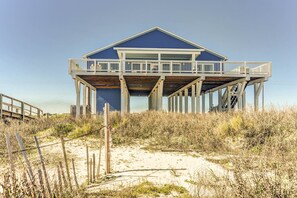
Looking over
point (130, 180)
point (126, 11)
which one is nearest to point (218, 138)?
point (130, 180)

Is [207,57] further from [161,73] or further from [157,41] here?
[161,73]

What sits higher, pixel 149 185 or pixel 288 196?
pixel 288 196

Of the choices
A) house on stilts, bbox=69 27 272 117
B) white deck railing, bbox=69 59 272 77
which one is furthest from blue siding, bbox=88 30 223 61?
white deck railing, bbox=69 59 272 77

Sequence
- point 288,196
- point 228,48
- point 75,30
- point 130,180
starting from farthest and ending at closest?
point 228,48 → point 75,30 → point 130,180 → point 288,196

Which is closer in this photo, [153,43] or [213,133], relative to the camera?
[213,133]

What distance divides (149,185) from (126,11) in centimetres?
1693

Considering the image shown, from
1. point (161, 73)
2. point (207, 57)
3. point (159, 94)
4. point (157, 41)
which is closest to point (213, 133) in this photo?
point (161, 73)

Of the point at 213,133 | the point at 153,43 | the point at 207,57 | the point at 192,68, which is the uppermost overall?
the point at 153,43

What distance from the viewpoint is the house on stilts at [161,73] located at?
46.2 ft

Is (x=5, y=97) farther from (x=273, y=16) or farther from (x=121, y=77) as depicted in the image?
(x=273, y=16)

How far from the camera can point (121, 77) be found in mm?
13922

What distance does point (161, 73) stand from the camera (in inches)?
553

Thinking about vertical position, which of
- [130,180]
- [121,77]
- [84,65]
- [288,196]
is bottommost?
[130,180]

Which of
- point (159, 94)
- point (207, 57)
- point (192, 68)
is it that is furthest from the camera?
point (207, 57)
